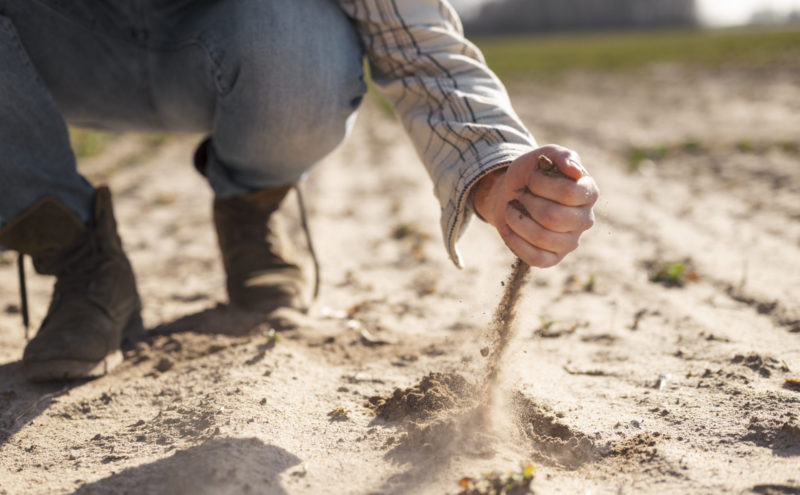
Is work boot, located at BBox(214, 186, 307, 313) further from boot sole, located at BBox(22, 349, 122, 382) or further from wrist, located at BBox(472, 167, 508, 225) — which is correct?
wrist, located at BBox(472, 167, 508, 225)

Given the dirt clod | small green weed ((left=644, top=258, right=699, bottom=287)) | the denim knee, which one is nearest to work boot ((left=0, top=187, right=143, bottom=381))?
the denim knee

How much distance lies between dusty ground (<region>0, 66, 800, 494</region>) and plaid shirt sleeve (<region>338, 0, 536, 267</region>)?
0.35 meters

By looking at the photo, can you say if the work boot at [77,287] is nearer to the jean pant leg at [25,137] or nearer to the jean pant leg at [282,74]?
Answer: the jean pant leg at [25,137]

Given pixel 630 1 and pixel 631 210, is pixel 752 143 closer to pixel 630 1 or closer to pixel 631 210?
pixel 631 210

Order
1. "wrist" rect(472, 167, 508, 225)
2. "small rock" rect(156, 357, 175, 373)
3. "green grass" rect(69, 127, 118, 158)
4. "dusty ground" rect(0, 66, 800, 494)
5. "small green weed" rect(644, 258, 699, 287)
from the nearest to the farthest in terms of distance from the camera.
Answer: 1. "dusty ground" rect(0, 66, 800, 494)
2. "wrist" rect(472, 167, 508, 225)
3. "small rock" rect(156, 357, 175, 373)
4. "small green weed" rect(644, 258, 699, 287)
5. "green grass" rect(69, 127, 118, 158)

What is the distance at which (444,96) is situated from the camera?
1939 mm

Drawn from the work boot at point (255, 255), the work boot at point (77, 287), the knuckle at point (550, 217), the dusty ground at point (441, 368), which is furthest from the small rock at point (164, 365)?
the knuckle at point (550, 217)

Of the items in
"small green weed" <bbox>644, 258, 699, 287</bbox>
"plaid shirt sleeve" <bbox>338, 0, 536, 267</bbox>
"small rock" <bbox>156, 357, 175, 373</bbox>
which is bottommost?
"small rock" <bbox>156, 357, 175, 373</bbox>

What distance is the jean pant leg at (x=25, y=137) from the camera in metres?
2.07

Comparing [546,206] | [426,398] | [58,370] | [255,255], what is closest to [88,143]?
[255,255]

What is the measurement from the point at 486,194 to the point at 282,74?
0.80 metres

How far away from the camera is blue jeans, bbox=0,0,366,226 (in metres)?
2.12

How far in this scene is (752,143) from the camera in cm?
561

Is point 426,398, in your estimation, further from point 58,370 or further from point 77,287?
point 77,287
